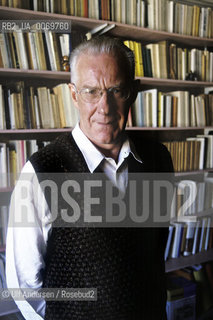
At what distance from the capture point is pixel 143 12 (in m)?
1.37

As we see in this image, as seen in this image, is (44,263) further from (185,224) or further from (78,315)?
(185,224)

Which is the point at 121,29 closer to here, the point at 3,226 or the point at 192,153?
the point at 192,153

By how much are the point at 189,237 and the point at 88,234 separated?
35.1 inches

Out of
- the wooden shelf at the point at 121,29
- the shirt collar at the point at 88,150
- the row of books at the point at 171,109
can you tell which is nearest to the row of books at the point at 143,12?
the wooden shelf at the point at 121,29

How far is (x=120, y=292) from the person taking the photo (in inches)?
33.5

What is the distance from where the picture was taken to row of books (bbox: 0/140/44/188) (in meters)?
1.05

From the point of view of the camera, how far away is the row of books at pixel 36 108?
3.41 feet

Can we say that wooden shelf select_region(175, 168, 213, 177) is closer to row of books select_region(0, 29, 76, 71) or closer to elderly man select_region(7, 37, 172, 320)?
elderly man select_region(7, 37, 172, 320)

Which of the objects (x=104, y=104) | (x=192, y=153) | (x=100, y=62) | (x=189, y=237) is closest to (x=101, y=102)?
(x=104, y=104)

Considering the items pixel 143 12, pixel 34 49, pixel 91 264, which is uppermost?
pixel 143 12

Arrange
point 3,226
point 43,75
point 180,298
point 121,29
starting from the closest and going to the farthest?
point 3,226
point 43,75
point 121,29
point 180,298

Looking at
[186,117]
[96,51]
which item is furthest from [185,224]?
[96,51]

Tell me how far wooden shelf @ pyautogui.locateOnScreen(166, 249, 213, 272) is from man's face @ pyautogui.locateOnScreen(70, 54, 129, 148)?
3.05 ft

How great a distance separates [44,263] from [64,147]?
355mm
